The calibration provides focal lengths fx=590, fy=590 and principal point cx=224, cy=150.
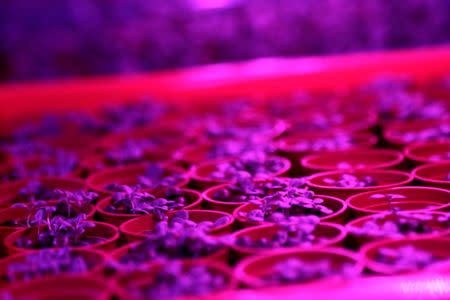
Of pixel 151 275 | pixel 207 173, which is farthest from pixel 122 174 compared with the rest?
pixel 151 275

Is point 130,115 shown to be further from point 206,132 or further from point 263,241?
point 263,241

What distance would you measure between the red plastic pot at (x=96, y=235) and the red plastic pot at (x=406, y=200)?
2.00ft

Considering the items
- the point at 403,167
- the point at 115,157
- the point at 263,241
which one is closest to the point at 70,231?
the point at 263,241

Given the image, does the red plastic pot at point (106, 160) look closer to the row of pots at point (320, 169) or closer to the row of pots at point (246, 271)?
the row of pots at point (320, 169)

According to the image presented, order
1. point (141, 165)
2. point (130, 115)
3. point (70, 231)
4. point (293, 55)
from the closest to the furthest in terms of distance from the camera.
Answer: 1. point (70, 231)
2. point (141, 165)
3. point (130, 115)
4. point (293, 55)

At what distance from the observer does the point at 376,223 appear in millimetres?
1410

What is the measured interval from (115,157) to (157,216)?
70 centimetres

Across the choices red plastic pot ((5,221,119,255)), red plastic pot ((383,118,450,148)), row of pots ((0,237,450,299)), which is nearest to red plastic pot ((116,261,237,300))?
row of pots ((0,237,450,299))

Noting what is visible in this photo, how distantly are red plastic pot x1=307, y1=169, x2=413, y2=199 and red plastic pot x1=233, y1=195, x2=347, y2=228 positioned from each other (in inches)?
2.4

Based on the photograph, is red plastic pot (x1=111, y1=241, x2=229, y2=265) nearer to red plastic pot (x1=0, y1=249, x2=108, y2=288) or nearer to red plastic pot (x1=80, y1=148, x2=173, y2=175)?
red plastic pot (x1=0, y1=249, x2=108, y2=288)

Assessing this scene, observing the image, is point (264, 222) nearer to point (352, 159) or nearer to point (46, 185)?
point (352, 159)

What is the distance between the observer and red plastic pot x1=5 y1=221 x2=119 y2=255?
1.42 metres

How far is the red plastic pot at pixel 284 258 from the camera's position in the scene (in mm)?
1221

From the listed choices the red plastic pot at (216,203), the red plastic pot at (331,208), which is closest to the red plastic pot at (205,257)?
the red plastic pot at (331,208)
